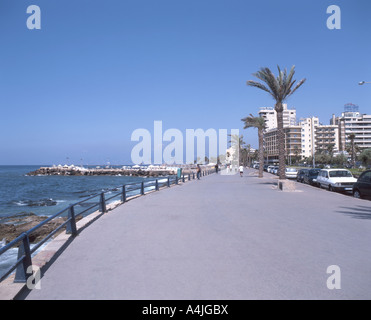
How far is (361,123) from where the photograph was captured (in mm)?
142625

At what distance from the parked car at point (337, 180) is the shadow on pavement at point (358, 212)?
9.25m

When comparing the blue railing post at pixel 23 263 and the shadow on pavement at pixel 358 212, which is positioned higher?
the blue railing post at pixel 23 263

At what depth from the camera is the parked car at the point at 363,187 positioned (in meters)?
17.0

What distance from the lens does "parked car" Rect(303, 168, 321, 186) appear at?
97.6 ft

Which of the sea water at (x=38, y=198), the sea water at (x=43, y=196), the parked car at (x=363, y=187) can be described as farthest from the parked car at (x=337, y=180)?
the sea water at (x=43, y=196)

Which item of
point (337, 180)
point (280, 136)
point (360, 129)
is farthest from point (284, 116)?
point (337, 180)

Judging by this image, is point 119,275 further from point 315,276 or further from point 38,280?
point 315,276

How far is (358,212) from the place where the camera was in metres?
12.4

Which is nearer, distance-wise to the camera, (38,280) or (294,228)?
(38,280)

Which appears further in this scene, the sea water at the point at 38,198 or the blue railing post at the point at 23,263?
the sea water at the point at 38,198

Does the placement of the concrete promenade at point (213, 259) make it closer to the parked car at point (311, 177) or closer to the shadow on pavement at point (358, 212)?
the shadow on pavement at point (358, 212)

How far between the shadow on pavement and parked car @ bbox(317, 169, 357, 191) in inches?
364
